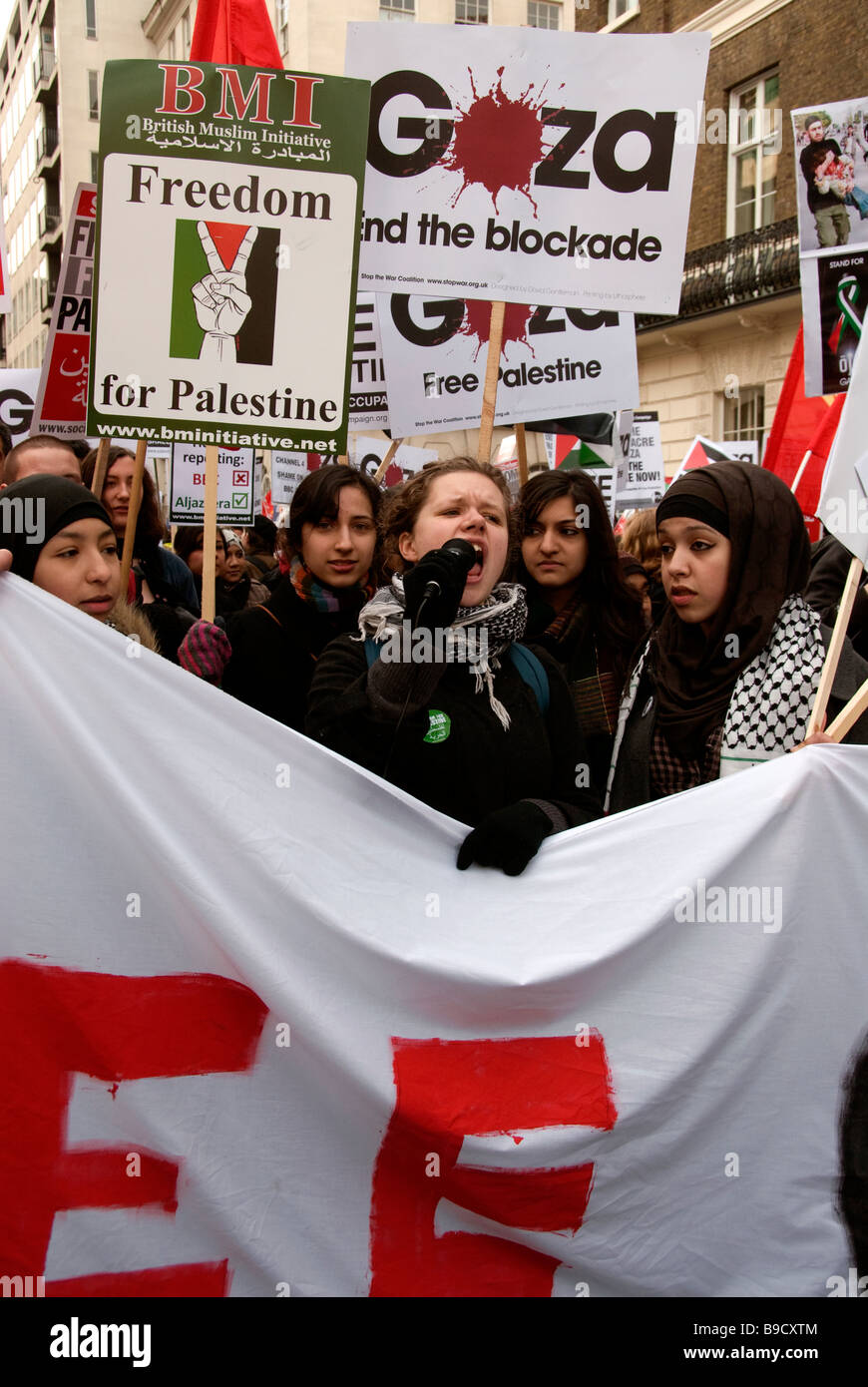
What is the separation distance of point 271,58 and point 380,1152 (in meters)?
3.22

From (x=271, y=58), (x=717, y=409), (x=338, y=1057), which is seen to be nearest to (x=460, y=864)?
(x=338, y=1057)

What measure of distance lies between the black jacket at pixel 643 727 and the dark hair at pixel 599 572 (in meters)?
0.59

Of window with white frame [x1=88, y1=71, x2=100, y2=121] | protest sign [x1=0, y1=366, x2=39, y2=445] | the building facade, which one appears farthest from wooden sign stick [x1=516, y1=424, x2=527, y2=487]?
window with white frame [x1=88, y1=71, x2=100, y2=121]

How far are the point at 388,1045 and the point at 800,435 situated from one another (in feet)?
15.5

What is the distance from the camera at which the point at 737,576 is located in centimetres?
269

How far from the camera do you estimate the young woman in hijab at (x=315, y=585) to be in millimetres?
3205

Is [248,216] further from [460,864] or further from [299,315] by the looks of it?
[460,864]

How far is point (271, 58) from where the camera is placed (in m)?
3.70

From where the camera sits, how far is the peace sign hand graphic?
117 inches

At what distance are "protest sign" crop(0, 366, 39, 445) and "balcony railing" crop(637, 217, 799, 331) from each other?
13.3 m

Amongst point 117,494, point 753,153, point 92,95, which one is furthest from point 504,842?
point 92,95

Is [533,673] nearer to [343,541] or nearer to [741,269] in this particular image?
[343,541]

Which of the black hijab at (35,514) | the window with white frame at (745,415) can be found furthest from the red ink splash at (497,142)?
the window with white frame at (745,415)

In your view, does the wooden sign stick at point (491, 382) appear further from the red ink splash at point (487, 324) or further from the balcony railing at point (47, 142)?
the balcony railing at point (47, 142)
